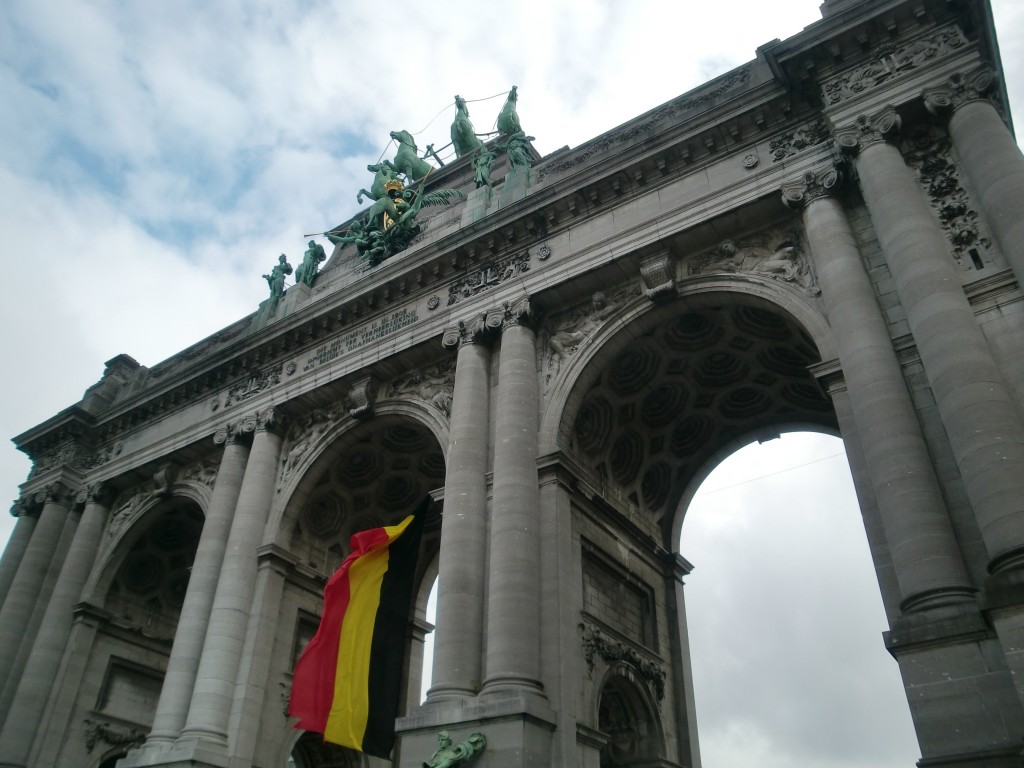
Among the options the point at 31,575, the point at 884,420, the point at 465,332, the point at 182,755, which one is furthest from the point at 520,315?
the point at 31,575

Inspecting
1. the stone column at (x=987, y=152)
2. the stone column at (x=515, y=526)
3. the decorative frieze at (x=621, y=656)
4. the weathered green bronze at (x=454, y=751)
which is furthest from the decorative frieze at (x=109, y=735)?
the stone column at (x=987, y=152)

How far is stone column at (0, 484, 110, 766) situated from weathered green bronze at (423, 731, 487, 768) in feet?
49.7

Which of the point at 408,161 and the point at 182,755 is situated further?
the point at 408,161

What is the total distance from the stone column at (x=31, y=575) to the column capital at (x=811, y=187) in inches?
962

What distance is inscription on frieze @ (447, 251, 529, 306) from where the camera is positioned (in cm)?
2034

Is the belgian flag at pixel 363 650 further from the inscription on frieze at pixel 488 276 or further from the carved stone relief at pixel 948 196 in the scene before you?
the carved stone relief at pixel 948 196

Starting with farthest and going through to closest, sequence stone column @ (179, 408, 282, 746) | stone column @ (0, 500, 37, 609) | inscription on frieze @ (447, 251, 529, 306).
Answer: stone column @ (0, 500, 37, 609) → inscription on frieze @ (447, 251, 529, 306) → stone column @ (179, 408, 282, 746)

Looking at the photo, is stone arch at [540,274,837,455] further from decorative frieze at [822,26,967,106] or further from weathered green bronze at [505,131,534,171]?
weathered green bronze at [505,131,534,171]

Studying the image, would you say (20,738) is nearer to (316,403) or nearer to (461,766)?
(316,403)

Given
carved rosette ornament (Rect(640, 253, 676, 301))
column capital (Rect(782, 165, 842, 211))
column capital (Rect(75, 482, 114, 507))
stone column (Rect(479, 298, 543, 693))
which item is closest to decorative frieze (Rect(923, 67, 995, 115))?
column capital (Rect(782, 165, 842, 211))

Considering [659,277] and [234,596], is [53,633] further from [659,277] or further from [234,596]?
[659,277]

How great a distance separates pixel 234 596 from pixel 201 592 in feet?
4.14

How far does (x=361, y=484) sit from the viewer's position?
2436cm

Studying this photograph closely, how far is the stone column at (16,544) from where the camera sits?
26719 millimetres
